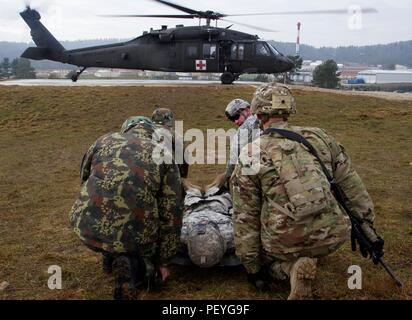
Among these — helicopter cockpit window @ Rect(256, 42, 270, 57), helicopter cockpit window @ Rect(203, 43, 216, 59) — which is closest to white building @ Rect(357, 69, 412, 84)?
helicopter cockpit window @ Rect(256, 42, 270, 57)

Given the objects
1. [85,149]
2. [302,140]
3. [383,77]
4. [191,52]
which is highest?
[191,52]

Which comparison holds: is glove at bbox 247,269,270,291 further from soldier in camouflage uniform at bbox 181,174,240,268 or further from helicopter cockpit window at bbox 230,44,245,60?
helicopter cockpit window at bbox 230,44,245,60

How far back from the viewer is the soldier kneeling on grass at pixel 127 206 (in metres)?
3.44

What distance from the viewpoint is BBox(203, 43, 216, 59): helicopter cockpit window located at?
17.9 metres

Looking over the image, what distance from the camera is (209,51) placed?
707 inches

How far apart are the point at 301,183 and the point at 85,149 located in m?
9.39

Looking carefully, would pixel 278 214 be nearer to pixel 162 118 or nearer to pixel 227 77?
pixel 162 118

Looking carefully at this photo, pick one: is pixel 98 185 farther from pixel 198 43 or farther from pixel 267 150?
pixel 198 43

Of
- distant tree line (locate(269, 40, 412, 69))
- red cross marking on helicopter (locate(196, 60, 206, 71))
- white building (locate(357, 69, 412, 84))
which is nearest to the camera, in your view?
red cross marking on helicopter (locate(196, 60, 206, 71))

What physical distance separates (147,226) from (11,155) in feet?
28.4

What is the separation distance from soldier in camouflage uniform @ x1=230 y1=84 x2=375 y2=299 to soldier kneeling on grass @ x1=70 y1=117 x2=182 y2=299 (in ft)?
1.81

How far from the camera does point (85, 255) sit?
187 inches

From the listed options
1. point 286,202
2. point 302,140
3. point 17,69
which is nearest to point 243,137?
point 302,140

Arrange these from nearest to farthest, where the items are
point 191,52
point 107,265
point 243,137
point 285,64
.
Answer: point 107,265
point 243,137
point 191,52
point 285,64
